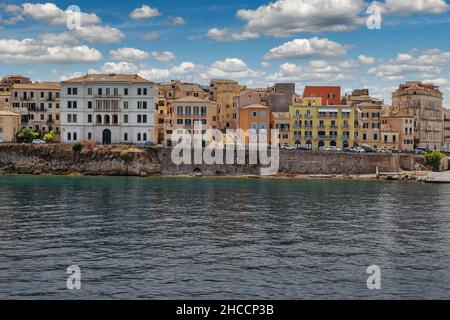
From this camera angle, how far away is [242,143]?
11812cm

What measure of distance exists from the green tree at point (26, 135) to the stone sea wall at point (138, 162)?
23.6 feet

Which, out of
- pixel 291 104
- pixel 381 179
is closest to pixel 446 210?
pixel 381 179

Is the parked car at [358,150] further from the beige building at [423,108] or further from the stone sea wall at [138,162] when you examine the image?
the beige building at [423,108]

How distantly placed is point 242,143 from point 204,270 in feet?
269

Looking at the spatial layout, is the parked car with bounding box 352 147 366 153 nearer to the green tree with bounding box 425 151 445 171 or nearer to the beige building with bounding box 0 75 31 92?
the green tree with bounding box 425 151 445 171

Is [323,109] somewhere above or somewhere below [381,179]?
above

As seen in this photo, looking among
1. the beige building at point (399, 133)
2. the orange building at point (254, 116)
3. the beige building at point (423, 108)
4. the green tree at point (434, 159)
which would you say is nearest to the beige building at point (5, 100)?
the orange building at point (254, 116)

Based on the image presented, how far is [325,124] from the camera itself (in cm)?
12825

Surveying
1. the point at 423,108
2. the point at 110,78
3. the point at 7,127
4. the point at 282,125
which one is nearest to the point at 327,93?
the point at 282,125

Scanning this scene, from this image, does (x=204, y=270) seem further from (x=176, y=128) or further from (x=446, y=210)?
(x=176, y=128)

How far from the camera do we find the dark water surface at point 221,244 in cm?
3350

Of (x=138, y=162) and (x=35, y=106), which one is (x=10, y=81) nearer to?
(x=35, y=106)

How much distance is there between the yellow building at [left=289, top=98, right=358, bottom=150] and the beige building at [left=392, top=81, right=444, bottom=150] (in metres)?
23.1

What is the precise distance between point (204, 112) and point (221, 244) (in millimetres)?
79642
